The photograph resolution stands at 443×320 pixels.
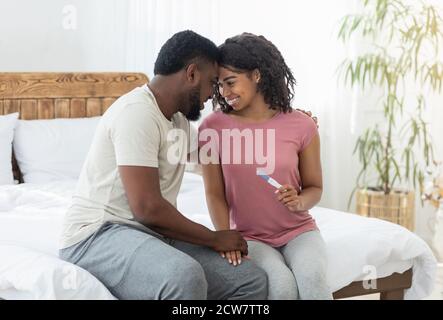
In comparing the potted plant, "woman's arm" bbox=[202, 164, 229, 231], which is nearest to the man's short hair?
"woman's arm" bbox=[202, 164, 229, 231]

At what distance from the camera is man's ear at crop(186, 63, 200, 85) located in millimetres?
1976

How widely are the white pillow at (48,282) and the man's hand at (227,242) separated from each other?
0.31 m

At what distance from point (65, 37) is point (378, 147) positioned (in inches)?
74.6

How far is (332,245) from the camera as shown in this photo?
2258mm

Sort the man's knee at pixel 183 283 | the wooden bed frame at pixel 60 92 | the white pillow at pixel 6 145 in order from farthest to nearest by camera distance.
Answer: the wooden bed frame at pixel 60 92
the white pillow at pixel 6 145
the man's knee at pixel 183 283

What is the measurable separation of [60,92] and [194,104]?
5.77 feet

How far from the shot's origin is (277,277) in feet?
6.31

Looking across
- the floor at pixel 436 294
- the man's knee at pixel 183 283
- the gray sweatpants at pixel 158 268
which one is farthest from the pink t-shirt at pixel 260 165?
the floor at pixel 436 294

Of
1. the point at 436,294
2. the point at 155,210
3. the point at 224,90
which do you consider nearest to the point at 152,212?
the point at 155,210

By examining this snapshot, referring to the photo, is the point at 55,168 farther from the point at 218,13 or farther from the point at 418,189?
the point at 418,189

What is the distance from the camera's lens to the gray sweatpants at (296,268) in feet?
6.26

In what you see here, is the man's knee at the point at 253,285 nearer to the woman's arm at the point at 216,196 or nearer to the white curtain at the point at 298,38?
the woman's arm at the point at 216,196
